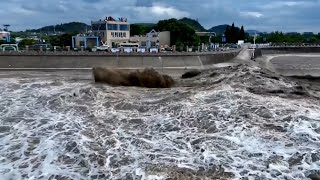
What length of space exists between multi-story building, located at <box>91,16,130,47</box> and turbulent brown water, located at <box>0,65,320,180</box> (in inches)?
1926

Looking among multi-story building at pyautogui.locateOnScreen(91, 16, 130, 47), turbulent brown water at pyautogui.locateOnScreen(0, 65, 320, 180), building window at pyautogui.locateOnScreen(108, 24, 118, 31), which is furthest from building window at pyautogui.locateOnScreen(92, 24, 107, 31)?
turbulent brown water at pyautogui.locateOnScreen(0, 65, 320, 180)

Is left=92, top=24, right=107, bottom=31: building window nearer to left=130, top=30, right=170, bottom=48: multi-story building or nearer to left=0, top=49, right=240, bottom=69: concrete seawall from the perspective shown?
left=130, top=30, right=170, bottom=48: multi-story building

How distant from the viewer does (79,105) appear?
19.7 m

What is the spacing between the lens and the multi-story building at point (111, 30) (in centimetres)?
7000

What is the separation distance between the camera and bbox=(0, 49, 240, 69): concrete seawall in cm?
4200

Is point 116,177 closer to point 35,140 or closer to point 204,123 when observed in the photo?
point 35,140

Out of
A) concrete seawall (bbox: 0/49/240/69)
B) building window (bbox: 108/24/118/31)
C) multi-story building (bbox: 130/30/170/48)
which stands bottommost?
concrete seawall (bbox: 0/49/240/69)

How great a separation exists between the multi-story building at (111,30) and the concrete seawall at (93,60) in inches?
908

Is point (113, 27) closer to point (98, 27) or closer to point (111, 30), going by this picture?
point (111, 30)

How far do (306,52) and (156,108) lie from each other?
8085 centimetres

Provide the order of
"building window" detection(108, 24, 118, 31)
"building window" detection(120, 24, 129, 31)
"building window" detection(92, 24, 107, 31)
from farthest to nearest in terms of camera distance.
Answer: "building window" detection(120, 24, 129, 31) < "building window" detection(108, 24, 118, 31) < "building window" detection(92, 24, 107, 31)

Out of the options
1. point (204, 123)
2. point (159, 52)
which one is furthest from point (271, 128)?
point (159, 52)

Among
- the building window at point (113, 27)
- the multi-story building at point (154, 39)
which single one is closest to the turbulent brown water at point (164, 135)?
the building window at point (113, 27)

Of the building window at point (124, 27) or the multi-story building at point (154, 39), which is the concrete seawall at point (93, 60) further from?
the building window at point (124, 27)
